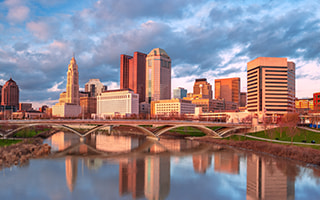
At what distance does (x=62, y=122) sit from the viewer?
93.1 meters

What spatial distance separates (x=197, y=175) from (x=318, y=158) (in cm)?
2341

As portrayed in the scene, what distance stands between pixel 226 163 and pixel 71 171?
97.4 feet

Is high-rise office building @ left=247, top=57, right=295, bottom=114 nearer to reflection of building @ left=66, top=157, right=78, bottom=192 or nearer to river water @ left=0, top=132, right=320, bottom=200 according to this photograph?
river water @ left=0, top=132, right=320, bottom=200

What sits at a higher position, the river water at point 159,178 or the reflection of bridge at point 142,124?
the reflection of bridge at point 142,124

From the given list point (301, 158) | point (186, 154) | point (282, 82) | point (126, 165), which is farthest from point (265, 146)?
point (282, 82)

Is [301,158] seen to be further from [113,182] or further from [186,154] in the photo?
[113,182]

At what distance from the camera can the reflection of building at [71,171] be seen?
40266 mm

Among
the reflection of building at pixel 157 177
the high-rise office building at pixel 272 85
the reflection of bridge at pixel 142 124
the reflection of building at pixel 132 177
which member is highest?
the high-rise office building at pixel 272 85

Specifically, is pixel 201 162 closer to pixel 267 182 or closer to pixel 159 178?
pixel 159 178

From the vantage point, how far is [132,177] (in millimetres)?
43719

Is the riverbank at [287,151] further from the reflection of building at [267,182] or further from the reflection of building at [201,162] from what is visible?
the reflection of building at [201,162]

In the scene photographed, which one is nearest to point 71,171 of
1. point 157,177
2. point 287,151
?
point 157,177

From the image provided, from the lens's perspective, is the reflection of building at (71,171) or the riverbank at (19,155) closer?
the reflection of building at (71,171)

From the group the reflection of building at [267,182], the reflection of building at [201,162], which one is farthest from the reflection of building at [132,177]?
the reflection of building at [267,182]
